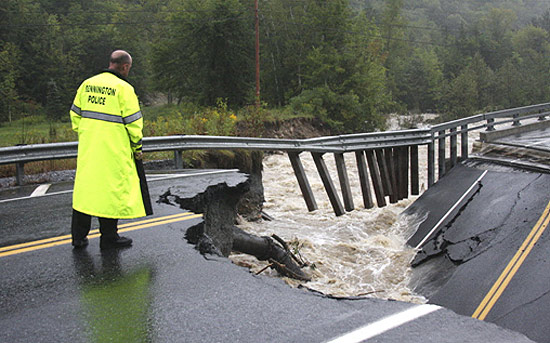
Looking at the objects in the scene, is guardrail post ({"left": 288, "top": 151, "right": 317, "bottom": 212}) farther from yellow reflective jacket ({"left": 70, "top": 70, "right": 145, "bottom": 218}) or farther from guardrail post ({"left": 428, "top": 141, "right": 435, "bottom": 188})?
yellow reflective jacket ({"left": 70, "top": 70, "right": 145, "bottom": 218})

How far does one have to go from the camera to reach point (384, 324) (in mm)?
4066

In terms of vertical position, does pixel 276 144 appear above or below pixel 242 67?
below

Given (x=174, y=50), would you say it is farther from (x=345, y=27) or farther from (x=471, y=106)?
(x=471, y=106)

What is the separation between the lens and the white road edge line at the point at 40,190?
859cm

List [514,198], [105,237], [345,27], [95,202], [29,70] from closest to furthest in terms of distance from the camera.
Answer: [95,202]
[105,237]
[514,198]
[345,27]
[29,70]

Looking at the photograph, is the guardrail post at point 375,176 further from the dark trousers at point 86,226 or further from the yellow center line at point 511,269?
the dark trousers at point 86,226

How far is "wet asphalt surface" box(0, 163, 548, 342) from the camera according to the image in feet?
12.8

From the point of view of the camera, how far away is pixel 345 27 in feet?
155

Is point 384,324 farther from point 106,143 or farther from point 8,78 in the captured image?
point 8,78

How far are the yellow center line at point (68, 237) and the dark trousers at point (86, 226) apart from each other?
41 cm

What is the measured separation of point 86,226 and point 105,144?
0.98 metres

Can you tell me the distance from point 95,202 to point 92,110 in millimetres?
939

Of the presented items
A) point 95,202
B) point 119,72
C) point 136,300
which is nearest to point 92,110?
point 119,72

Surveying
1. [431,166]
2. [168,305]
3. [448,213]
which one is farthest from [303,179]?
[168,305]
